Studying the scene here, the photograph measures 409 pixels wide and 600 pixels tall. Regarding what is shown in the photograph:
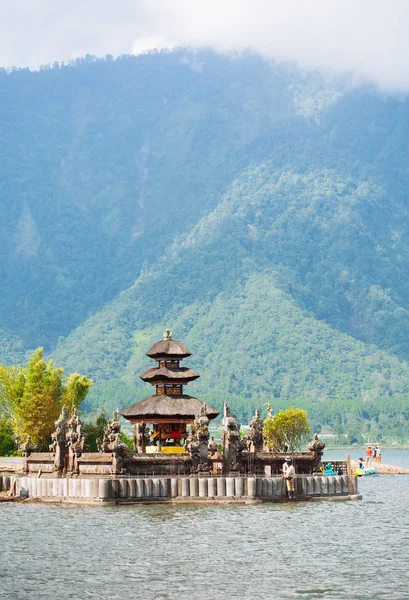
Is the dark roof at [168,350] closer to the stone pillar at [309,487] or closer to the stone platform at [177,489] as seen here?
the stone platform at [177,489]

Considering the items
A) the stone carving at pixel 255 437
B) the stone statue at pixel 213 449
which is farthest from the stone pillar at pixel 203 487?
the stone carving at pixel 255 437

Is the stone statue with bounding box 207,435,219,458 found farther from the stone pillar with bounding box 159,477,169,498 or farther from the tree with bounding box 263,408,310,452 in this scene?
the tree with bounding box 263,408,310,452

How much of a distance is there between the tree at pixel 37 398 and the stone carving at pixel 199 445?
126 ft

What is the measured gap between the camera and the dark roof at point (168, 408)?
3831 inches

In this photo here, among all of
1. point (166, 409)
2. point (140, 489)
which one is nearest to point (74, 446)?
point (140, 489)

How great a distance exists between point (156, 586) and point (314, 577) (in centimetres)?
710

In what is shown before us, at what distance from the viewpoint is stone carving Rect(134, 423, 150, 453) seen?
4003 inches

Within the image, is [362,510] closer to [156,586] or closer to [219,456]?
[219,456]

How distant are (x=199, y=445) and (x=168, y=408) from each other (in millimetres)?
10838

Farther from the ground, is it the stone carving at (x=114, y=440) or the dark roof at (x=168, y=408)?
the dark roof at (x=168, y=408)

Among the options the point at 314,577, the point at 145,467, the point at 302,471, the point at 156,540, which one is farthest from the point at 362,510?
the point at 314,577

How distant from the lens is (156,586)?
52438 mm

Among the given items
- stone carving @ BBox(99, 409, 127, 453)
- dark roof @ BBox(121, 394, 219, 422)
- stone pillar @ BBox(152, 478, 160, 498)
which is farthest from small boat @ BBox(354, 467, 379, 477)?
stone pillar @ BBox(152, 478, 160, 498)

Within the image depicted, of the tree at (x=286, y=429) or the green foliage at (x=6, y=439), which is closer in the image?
the green foliage at (x=6, y=439)
